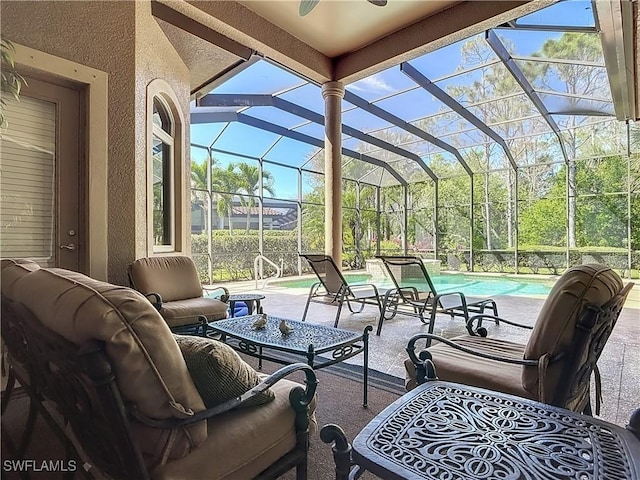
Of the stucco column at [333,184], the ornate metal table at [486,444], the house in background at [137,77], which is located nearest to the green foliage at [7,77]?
the house in background at [137,77]

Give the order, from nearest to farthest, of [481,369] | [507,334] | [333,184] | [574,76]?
[481,369] < [507,334] < [333,184] < [574,76]

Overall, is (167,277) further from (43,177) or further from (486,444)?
(486,444)

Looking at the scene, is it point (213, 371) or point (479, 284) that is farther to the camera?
point (479, 284)

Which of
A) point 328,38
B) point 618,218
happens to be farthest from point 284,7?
point 618,218

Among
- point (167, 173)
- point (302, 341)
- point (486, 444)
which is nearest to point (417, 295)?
point (302, 341)

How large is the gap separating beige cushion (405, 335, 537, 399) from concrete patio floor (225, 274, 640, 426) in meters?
0.89

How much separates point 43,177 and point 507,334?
5041 mm

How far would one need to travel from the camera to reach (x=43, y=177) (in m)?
3.33

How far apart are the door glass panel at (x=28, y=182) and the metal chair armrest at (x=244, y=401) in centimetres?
291

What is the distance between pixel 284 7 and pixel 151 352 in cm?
494

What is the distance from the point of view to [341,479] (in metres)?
→ 1.15

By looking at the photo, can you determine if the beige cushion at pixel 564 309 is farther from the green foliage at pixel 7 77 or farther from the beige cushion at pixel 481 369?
the green foliage at pixel 7 77

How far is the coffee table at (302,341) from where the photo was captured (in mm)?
2362

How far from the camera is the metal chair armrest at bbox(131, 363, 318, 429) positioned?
1039 millimetres
